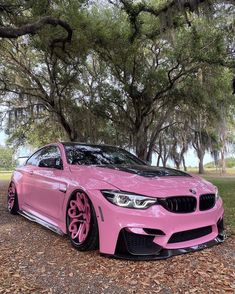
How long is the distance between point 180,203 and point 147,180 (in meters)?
0.45

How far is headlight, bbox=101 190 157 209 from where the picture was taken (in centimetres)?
380

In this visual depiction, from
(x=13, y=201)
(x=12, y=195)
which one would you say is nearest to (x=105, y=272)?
(x=13, y=201)

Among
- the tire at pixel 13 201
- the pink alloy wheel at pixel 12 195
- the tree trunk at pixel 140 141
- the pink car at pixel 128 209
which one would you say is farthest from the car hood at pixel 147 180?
the tree trunk at pixel 140 141

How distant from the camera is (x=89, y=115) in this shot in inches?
704

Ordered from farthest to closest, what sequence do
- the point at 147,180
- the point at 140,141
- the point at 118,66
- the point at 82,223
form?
the point at 140,141
the point at 118,66
the point at 82,223
the point at 147,180

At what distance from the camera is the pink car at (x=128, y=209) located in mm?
3736

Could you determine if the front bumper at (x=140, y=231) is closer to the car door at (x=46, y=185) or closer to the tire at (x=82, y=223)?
the tire at (x=82, y=223)


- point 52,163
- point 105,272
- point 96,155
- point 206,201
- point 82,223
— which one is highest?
point 96,155

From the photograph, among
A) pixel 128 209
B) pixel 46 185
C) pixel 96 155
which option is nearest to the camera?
pixel 128 209

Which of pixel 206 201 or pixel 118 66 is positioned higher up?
pixel 118 66

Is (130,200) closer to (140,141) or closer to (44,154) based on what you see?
(44,154)

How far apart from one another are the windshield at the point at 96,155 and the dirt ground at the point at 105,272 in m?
1.22

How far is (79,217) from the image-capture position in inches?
168

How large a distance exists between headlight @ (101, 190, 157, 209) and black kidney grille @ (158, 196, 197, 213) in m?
0.13
